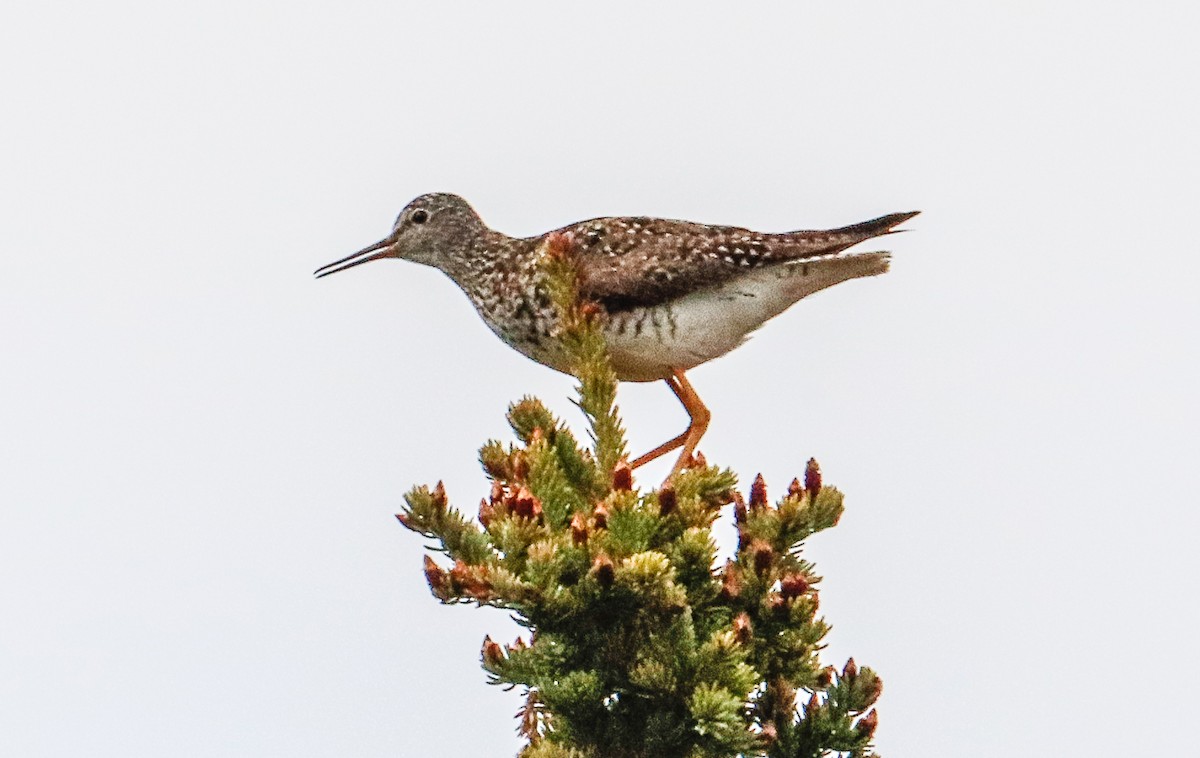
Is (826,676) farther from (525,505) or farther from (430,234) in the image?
(430,234)

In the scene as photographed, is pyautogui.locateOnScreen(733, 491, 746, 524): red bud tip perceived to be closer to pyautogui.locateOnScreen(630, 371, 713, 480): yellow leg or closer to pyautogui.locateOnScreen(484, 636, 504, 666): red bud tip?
pyautogui.locateOnScreen(484, 636, 504, 666): red bud tip

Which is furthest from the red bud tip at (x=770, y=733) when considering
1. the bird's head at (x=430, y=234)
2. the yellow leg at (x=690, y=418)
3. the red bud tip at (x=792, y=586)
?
the bird's head at (x=430, y=234)

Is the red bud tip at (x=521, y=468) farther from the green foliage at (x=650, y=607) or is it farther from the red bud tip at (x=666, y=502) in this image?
the red bud tip at (x=666, y=502)

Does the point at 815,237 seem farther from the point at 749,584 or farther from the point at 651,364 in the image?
the point at 749,584

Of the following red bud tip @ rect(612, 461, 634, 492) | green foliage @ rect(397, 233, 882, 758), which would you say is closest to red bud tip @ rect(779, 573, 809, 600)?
green foliage @ rect(397, 233, 882, 758)

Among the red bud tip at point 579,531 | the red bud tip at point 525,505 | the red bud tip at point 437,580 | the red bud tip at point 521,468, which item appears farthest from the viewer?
the red bud tip at point 521,468
